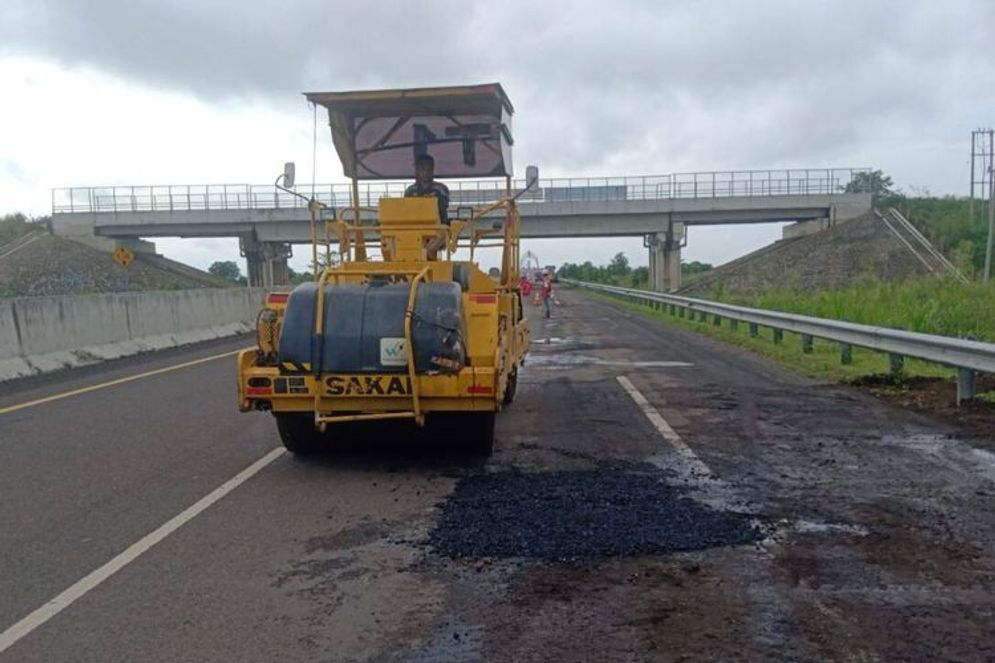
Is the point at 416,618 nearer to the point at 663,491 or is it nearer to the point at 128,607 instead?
the point at 128,607

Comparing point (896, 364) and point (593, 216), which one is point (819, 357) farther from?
point (593, 216)

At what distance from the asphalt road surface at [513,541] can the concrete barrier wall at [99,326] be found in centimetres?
567

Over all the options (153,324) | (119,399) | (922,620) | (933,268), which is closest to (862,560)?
(922,620)

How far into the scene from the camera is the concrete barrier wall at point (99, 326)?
14570 millimetres

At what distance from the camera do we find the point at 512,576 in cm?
484

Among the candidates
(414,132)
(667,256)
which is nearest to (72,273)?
(667,256)

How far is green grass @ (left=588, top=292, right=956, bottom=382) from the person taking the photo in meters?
13.0

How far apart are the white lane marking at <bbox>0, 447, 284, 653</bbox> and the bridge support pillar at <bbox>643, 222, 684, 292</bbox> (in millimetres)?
44274

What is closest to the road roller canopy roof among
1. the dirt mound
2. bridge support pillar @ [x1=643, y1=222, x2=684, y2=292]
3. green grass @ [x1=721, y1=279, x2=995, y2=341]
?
green grass @ [x1=721, y1=279, x2=995, y2=341]

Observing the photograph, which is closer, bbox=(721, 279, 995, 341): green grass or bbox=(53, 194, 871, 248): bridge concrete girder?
bbox=(721, 279, 995, 341): green grass

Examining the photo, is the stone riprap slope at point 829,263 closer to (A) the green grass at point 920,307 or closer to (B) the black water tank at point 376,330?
(A) the green grass at point 920,307

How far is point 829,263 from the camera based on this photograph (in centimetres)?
4619

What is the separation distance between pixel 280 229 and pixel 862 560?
46.2 meters

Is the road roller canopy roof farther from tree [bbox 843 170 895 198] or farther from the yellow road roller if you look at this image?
tree [bbox 843 170 895 198]
